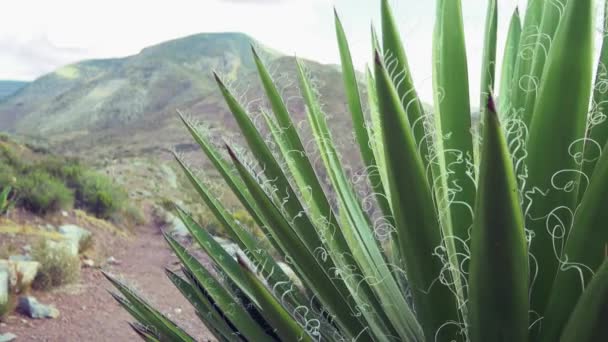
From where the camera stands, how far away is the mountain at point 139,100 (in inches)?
1455

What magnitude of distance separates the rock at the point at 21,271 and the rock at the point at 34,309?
0.79 ft

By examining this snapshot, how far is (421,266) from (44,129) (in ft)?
216

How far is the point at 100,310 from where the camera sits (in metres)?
5.82

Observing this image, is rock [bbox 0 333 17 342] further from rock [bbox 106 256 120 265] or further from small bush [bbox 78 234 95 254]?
rock [bbox 106 256 120 265]

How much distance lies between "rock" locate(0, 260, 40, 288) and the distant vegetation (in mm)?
2455

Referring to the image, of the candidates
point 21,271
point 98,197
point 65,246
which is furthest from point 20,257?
point 98,197

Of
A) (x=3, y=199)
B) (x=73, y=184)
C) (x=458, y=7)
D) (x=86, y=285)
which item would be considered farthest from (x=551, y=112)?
(x=73, y=184)

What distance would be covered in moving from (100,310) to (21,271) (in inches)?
33.7

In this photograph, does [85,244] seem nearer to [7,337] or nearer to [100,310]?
[100,310]

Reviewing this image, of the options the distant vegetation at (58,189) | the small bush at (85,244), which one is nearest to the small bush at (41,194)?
the distant vegetation at (58,189)

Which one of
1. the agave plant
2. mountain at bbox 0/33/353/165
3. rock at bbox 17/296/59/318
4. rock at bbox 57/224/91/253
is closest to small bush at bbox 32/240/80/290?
rock at bbox 17/296/59/318

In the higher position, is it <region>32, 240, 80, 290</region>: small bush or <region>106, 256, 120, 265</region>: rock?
<region>32, 240, 80, 290</region>: small bush

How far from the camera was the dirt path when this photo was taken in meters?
5.02

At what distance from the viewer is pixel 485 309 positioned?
90 cm
